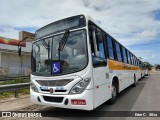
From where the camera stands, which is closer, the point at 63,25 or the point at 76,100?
the point at 76,100

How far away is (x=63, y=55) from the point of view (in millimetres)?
5938

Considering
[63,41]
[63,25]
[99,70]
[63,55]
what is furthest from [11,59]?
[99,70]

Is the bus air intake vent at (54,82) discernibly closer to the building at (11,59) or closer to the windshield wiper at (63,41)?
the windshield wiper at (63,41)

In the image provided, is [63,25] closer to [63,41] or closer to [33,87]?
[63,41]

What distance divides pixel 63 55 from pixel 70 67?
1.52ft

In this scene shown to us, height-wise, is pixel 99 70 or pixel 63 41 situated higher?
pixel 63 41

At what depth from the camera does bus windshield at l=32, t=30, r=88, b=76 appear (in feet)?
18.7

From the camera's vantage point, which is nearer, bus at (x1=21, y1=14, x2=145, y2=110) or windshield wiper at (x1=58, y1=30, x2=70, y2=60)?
bus at (x1=21, y1=14, x2=145, y2=110)

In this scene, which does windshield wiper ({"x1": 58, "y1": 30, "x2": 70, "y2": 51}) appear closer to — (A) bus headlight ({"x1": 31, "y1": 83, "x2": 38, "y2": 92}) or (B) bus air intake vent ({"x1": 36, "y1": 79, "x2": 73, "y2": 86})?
(B) bus air intake vent ({"x1": 36, "y1": 79, "x2": 73, "y2": 86})

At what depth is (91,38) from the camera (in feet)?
19.4

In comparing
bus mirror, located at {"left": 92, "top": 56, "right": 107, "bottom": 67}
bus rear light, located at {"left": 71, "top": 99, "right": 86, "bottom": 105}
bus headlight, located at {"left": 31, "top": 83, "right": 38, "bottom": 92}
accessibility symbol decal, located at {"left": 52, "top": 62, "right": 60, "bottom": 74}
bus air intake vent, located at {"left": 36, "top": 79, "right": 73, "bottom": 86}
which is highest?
bus mirror, located at {"left": 92, "top": 56, "right": 107, "bottom": 67}

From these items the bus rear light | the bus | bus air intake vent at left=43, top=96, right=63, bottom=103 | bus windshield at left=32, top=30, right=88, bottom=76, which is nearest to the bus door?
the bus

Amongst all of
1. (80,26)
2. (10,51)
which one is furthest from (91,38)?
(10,51)

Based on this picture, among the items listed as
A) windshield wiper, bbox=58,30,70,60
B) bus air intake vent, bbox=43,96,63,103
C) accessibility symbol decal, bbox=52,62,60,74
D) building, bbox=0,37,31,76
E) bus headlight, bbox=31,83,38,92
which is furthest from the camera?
building, bbox=0,37,31,76
